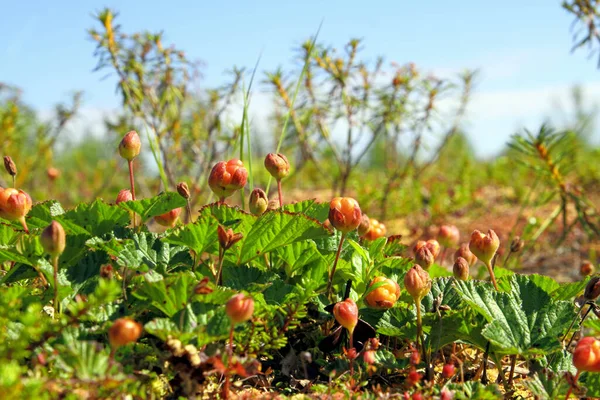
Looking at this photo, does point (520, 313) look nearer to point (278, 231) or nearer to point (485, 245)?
point (485, 245)

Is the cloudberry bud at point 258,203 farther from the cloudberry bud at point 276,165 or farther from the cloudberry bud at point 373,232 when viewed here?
the cloudberry bud at point 373,232

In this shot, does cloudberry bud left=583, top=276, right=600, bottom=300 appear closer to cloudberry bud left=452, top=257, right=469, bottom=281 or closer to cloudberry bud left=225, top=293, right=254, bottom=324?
cloudberry bud left=452, top=257, right=469, bottom=281

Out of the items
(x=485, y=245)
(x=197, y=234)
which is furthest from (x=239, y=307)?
(x=485, y=245)

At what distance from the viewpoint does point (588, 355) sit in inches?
47.4

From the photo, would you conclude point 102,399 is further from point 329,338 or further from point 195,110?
point 195,110

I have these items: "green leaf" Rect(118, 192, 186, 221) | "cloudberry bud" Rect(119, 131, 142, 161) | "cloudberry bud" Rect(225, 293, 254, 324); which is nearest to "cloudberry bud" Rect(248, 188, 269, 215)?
"green leaf" Rect(118, 192, 186, 221)

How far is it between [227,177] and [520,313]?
81 cm

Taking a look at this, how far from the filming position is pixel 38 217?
5.30 ft

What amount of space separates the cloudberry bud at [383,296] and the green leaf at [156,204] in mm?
526

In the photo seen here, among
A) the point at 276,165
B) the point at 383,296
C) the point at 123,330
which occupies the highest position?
the point at 276,165

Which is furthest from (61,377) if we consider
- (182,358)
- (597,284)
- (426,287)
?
(597,284)

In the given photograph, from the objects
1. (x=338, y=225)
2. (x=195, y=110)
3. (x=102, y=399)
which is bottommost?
(x=102, y=399)

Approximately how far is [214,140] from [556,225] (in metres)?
2.86

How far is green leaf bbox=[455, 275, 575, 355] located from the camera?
1.41 meters
